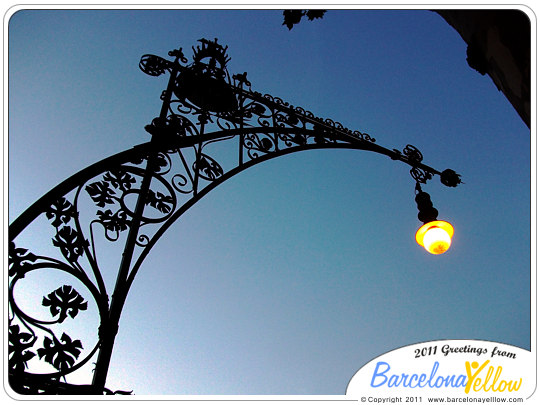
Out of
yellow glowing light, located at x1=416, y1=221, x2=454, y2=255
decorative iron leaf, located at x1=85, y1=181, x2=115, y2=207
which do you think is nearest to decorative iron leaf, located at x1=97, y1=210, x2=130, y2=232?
decorative iron leaf, located at x1=85, y1=181, x2=115, y2=207

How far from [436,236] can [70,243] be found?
322cm

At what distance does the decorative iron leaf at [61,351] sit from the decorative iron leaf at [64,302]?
137 mm

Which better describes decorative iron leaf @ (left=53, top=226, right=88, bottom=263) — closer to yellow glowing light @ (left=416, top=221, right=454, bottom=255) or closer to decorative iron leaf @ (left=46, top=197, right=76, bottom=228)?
Answer: decorative iron leaf @ (left=46, top=197, right=76, bottom=228)

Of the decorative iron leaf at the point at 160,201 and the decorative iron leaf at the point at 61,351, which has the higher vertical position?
the decorative iron leaf at the point at 160,201

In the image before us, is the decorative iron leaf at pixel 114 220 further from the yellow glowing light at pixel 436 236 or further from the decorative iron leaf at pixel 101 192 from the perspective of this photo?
the yellow glowing light at pixel 436 236

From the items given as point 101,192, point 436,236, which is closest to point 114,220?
point 101,192

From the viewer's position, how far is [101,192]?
10.0ft

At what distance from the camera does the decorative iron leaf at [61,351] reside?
2.36 metres

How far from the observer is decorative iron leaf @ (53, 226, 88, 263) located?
2.63 meters

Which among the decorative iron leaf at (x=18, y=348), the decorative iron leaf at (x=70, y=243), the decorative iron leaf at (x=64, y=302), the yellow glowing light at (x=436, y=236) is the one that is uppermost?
the yellow glowing light at (x=436, y=236)

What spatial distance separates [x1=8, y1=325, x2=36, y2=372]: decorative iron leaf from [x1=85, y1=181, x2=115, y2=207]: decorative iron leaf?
1004 millimetres

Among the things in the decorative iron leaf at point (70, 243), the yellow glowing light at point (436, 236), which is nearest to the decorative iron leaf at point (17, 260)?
the decorative iron leaf at point (70, 243)
